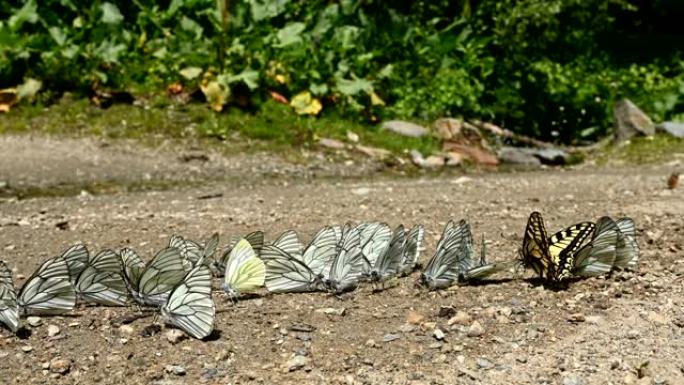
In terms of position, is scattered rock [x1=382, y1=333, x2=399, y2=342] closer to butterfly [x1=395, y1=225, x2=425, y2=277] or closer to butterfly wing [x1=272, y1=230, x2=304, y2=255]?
butterfly [x1=395, y1=225, x2=425, y2=277]

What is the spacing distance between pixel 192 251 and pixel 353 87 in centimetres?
603

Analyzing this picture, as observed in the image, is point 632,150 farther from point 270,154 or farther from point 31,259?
point 31,259

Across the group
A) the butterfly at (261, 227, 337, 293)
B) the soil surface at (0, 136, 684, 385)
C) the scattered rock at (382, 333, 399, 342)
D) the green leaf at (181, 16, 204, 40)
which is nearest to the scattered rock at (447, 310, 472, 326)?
the soil surface at (0, 136, 684, 385)

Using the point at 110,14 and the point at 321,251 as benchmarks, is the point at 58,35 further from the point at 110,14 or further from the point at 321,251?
the point at 321,251

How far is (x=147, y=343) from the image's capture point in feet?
12.7

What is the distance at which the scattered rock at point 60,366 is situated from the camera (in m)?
3.67

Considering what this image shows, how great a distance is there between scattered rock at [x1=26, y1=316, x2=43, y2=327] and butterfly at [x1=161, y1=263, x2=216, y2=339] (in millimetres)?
484

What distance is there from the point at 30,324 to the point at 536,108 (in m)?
8.25

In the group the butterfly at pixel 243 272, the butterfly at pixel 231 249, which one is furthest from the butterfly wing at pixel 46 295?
the butterfly at pixel 231 249

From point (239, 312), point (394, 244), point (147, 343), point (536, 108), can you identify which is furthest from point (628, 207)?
point (536, 108)

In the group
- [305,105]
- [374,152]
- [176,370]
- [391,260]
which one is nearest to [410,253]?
[391,260]

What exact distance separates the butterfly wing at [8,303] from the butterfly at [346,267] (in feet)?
4.17

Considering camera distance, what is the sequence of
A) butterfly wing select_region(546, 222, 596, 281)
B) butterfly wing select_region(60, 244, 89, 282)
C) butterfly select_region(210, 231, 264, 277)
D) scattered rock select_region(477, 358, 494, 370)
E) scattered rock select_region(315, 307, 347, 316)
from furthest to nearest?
butterfly select_region(210, 231, 264, 277) < butterfly wing select_region(546, 222, 596, 281) < butterfly wing select_region(60, 244, 89, 282) < scattered rock select_region(315, 307, 347, 316) < scattered rock select_region(477, 358, 494, 370)

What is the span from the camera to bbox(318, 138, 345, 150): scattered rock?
9719 mm
